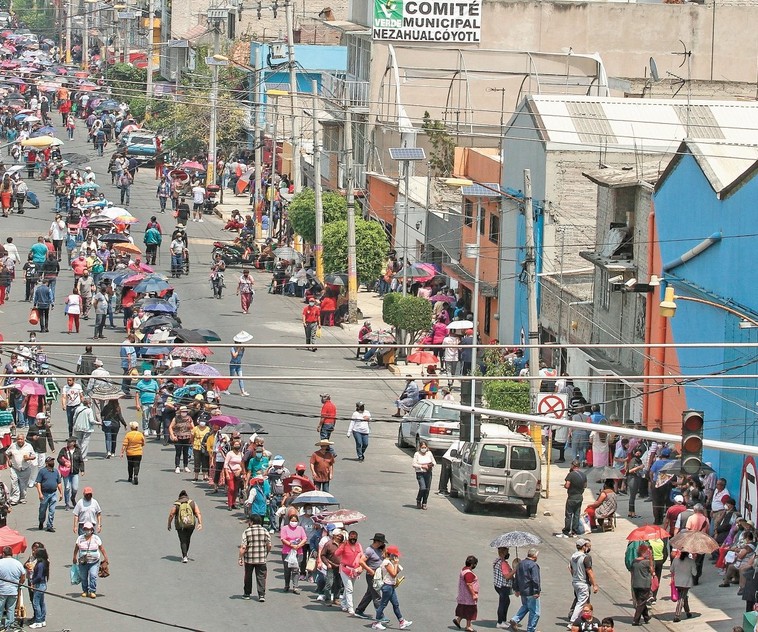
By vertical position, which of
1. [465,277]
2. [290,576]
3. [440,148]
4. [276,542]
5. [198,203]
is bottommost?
[276,542]

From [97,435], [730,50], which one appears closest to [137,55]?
[730,50]

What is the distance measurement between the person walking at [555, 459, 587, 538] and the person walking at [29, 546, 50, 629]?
9.44 m

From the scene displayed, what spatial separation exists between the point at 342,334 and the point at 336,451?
12354 mm

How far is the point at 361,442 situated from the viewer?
34094 mm

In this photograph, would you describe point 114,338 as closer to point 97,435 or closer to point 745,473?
point 97,435

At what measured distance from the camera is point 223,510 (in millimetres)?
29625

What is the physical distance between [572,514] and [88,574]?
8.89 meters

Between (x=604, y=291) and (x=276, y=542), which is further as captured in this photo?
(x=604, y=291)

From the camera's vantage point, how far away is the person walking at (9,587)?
22.6m

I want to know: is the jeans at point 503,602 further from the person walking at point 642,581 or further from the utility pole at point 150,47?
the utility pole at point 150,47

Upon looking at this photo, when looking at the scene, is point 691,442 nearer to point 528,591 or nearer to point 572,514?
point 528,591

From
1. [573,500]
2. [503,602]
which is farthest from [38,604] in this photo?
[573,500]

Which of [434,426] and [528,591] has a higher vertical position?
[434,426]

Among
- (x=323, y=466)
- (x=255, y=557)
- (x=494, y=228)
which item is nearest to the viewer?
(x=255, y=557)
